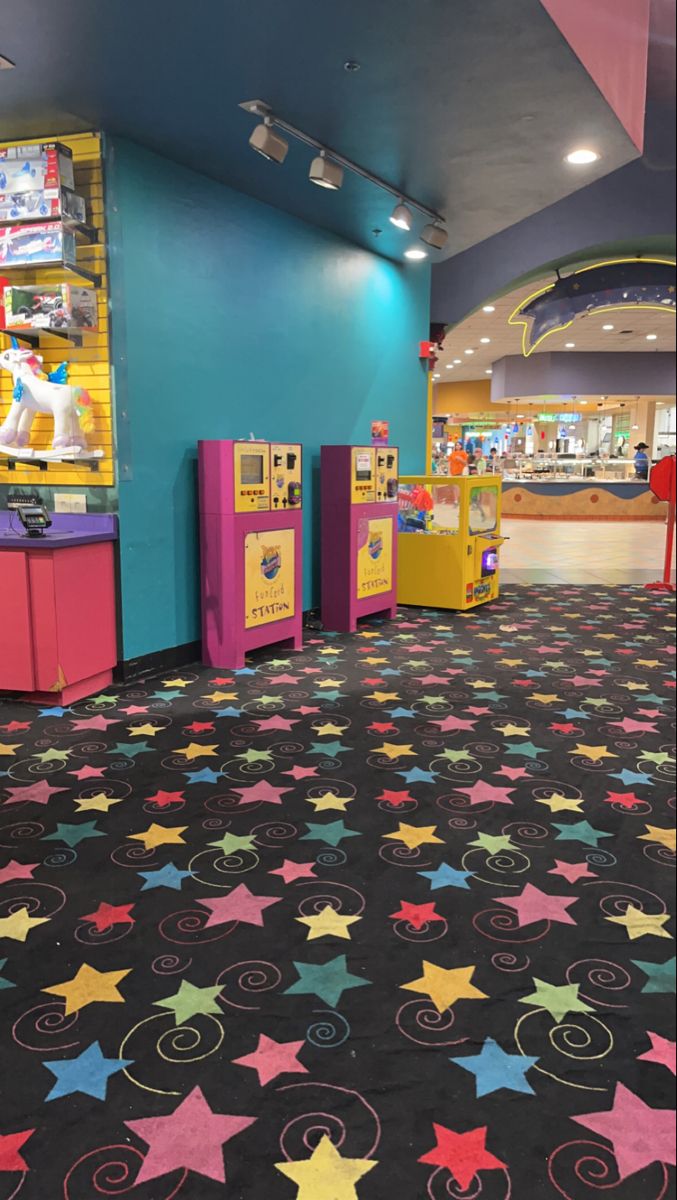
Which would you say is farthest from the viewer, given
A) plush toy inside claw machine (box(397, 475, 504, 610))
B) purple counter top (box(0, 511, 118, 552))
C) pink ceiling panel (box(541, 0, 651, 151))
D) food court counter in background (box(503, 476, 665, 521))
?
food court counter in background (box(503, 476, 665, 521))

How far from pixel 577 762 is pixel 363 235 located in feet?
16.2

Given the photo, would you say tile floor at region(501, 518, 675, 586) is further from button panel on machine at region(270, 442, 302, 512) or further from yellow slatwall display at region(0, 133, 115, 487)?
yellow slatwall display at region(0, 133, 115, 487)

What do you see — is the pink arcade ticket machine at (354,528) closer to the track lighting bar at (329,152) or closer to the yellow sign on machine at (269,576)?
the yellow sign on machine at (269,576)

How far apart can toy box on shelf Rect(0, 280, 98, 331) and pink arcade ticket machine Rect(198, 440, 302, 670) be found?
1.03 m

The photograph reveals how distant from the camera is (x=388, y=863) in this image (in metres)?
2.75

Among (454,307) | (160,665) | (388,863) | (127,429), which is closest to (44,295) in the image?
(127,429)

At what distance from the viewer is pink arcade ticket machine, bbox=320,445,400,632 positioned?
20.7 ft

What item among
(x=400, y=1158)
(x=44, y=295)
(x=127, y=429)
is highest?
(x=44, y=295)

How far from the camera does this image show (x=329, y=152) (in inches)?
186

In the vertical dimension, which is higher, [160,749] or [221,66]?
[221,66]

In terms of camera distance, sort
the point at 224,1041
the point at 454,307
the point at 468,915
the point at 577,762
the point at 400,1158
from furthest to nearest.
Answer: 1. the point at 454,307
2. the point at 577,762
3. the point at 468,915
4. the point at 224,1041
5. the point at 400,1158

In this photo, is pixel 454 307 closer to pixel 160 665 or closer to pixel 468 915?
pixel 160 665

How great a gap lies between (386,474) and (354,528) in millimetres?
675

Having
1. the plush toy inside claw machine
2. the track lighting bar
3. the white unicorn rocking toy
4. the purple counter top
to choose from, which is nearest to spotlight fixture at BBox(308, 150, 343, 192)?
the track lighting bar
